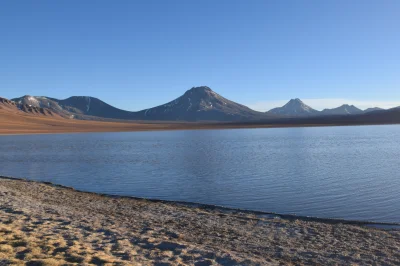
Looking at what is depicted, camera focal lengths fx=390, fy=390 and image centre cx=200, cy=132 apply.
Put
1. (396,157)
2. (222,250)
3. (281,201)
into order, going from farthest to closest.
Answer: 1. (396,157)
2. (281,201)
3. (222,250)

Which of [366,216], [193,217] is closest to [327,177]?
[366,216]

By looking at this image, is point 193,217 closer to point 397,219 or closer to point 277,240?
point 277,240

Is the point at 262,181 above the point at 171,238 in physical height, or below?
below

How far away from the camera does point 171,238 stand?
384 inches

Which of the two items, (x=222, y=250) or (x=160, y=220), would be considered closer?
(x=222, y=250)

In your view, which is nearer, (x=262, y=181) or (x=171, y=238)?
(x=171, y=238)

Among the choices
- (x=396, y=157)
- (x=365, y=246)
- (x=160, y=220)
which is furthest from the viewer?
(x=396, y=157)

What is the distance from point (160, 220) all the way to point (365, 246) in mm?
5908

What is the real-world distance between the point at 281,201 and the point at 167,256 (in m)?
8.42

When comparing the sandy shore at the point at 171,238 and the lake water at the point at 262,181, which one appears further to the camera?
the lake water at the point at 262,181

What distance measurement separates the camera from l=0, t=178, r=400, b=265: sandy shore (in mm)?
7773

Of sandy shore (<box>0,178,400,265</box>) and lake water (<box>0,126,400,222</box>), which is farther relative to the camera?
lake water (<box>0,126,400,222</box>)

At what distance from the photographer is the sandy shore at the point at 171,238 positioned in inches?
306

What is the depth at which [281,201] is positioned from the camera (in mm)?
15477
